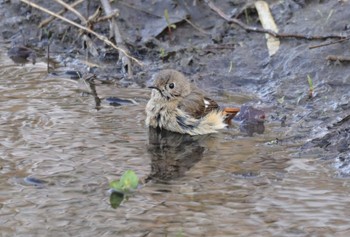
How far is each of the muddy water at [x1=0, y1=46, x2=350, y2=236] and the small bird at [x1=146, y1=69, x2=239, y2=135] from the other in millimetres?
167

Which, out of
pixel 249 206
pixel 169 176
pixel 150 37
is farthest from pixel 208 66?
pixel 249 206

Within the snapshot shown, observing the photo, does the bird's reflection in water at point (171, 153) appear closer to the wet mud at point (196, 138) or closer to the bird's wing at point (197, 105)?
the wet mud at point (196, 138)

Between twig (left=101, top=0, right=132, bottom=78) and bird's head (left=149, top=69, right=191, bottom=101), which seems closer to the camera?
bird's head (left=149, top=69, right=191, bottom=101)

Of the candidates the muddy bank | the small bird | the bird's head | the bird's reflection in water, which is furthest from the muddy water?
the muddy bank

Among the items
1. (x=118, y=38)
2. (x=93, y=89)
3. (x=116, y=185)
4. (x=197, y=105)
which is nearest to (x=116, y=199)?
(x=116, y=185)

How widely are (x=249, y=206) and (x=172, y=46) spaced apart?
188 inches

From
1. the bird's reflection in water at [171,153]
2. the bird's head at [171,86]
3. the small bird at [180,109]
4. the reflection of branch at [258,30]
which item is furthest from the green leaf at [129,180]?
the reflection of branch at [258,30]

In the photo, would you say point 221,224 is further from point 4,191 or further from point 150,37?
point 150,37

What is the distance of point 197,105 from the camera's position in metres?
8.06

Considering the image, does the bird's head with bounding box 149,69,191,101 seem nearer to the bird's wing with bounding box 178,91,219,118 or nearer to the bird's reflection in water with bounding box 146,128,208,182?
the bird's wing with bounding box 178,91,219,118

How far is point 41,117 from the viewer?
773 cm

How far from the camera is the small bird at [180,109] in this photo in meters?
7.72

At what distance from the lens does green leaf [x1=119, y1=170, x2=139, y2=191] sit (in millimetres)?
5727

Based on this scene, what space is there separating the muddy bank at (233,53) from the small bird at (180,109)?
1.57ft
